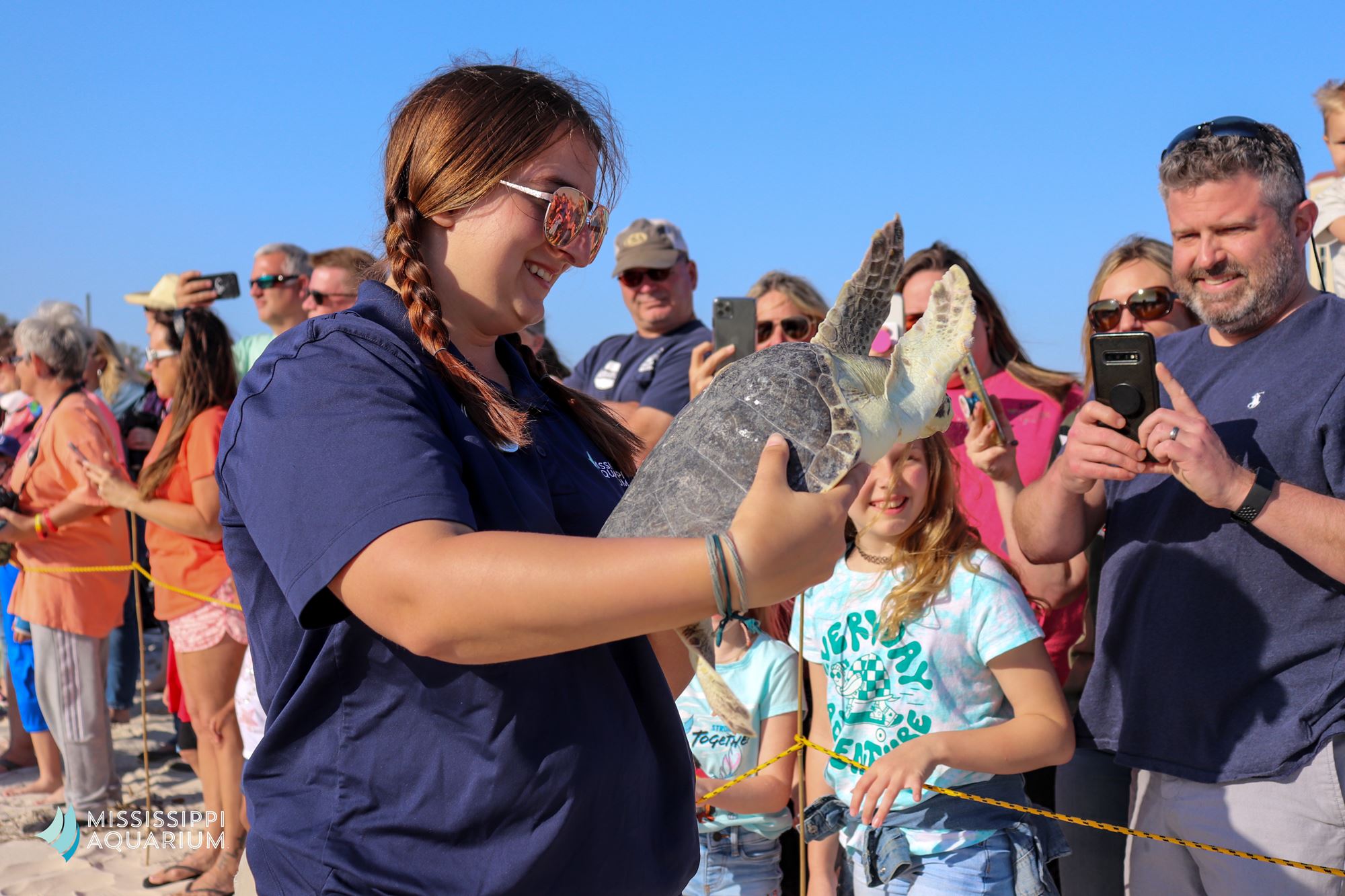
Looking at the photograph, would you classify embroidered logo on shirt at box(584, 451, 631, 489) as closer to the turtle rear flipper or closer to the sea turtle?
the sea turtle

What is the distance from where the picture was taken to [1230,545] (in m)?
2.44

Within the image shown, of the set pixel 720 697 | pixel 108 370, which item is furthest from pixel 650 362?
pixel 108 370

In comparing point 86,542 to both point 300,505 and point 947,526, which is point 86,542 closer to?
point 947,526

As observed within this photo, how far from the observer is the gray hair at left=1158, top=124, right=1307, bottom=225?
8.29 ft

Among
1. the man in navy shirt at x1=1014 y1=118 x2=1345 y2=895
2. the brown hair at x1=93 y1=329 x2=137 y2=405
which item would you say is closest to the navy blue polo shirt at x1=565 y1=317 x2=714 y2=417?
the man in navy shirt at x1=1014 y1=118 x2=1345 y2=895

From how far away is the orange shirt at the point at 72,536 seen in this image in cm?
523

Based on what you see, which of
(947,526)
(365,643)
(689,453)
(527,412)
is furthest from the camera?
(947,526)

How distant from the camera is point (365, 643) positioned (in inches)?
51.1

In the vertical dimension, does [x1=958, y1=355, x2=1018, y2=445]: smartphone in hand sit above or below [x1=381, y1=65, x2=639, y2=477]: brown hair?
below

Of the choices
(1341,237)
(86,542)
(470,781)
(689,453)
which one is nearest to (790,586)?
(689,453)

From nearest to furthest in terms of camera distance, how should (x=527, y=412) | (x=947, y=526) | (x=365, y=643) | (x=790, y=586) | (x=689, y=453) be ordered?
(x=790, y=586), (x=365, y=643), (x=689, y=453), (x=527, y=412), (x=947, y=526)

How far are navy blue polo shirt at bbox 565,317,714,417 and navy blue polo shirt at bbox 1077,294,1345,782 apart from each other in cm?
226

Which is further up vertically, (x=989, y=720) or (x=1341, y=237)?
(x=1341, y=237)

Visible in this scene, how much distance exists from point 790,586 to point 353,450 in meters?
0.50
